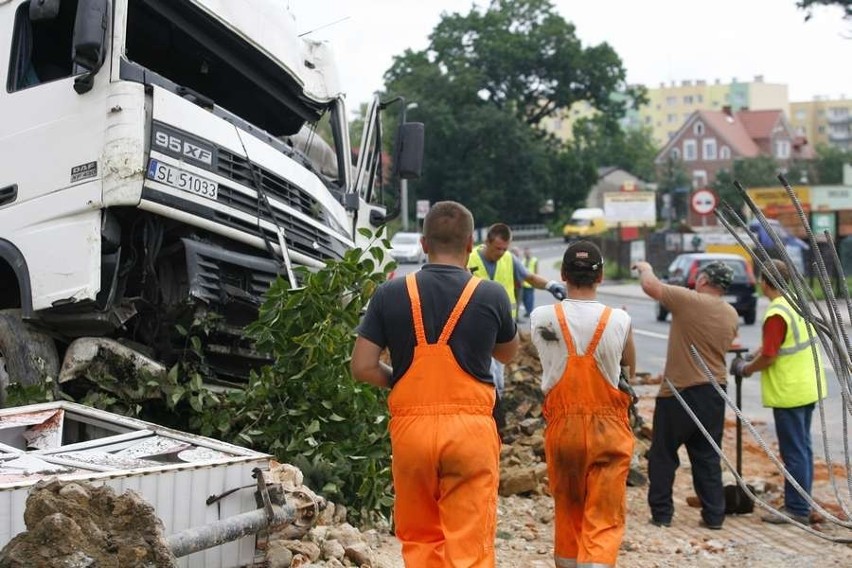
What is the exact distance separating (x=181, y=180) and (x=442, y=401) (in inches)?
112

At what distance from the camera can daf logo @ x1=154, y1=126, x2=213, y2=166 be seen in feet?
21.7

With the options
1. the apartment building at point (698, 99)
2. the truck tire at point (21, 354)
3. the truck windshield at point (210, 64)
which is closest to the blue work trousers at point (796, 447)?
the truck windshield at point (210, 64)

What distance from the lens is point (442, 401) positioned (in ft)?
14.6

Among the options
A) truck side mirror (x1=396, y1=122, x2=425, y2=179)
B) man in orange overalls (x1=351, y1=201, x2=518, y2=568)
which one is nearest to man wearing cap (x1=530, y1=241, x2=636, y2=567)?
man in orange overalls (x1=351, y1=201, x2=518, y2=568)

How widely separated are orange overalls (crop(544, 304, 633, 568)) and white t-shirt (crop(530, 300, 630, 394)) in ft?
0.08

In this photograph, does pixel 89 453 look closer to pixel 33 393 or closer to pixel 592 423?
pixel 33 393

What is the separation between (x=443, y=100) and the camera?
7869 cm

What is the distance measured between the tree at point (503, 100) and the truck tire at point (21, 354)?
225 ft

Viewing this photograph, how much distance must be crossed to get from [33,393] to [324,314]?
62.5 inches

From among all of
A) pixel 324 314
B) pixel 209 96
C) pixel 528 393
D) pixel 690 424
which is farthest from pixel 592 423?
pixel 528 393

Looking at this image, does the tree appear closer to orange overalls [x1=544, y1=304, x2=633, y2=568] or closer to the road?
the road

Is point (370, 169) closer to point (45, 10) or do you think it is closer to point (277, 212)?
point (277, 212)

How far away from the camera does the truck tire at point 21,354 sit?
21.8 ft

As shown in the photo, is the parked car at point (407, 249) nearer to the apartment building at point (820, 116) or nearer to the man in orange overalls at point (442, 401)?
the man in orange overalls at point (442, 401)
